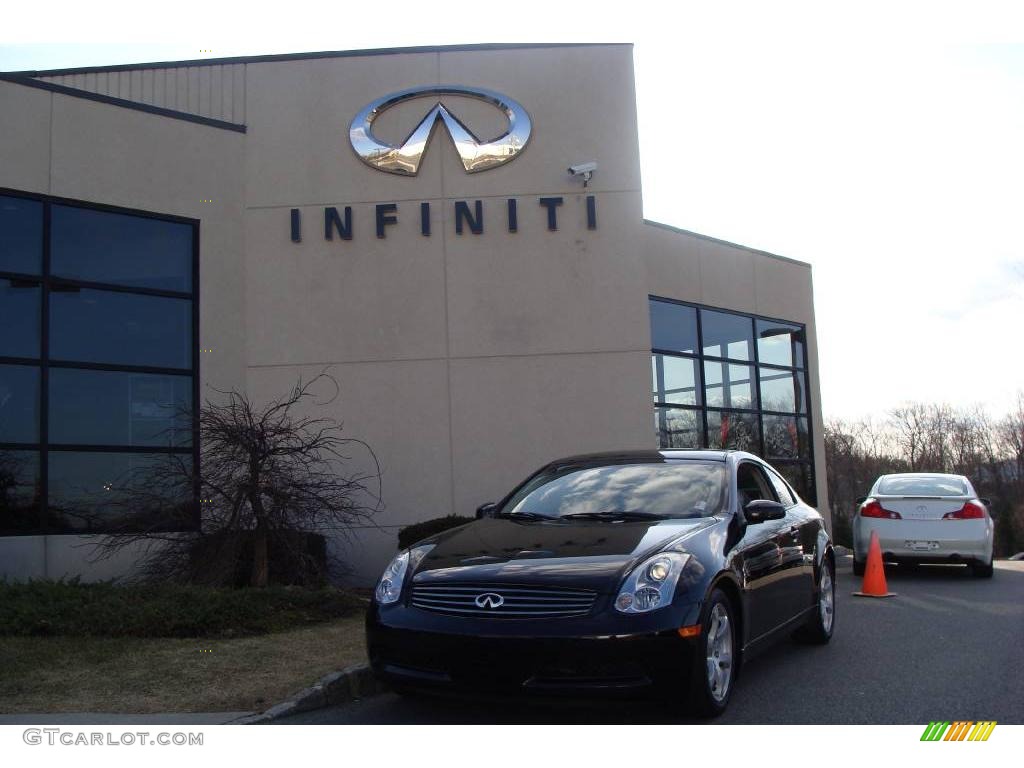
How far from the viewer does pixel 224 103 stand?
13602mm

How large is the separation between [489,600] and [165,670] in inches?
108

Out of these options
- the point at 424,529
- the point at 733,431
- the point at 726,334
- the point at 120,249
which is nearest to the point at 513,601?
the point at 424,529

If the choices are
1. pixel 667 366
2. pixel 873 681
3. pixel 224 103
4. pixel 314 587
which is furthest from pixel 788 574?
pixel 224 103

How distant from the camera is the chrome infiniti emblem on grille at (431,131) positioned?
13.3m

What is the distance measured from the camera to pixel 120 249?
1207 cm

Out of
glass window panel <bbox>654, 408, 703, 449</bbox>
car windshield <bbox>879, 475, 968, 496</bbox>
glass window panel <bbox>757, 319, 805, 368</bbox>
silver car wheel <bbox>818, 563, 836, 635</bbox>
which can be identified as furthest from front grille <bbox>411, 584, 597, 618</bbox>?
glass window panel <bbox>757, 319, 805, 368</bbox>

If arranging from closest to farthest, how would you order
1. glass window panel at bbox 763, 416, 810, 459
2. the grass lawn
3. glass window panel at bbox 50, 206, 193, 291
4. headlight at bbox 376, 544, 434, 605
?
headlight at bbox 376, 544, 434, 605 < the grass lawn < glass window panel at bbox 50, 206, 193, 291 < glass window panel at bbox 763, 416, 810, 459

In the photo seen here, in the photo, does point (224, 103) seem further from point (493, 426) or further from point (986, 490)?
point (986, 490)

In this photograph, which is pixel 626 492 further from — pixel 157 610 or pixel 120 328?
pixel 120 328

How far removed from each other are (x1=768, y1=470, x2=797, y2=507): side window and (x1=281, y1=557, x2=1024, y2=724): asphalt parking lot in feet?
3.75

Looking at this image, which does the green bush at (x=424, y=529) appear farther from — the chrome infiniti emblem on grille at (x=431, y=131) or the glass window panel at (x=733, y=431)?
the glass window panel at (x=733, y=431)

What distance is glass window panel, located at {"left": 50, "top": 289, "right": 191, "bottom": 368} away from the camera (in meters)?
11.4

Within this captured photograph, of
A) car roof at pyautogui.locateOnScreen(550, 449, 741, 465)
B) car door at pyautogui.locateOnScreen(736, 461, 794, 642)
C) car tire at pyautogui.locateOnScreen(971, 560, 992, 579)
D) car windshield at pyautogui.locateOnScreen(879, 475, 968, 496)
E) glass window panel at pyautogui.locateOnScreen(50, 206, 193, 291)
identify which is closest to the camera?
car door at pyautogui.locateOnScreen(736, 461, 794, 642)
